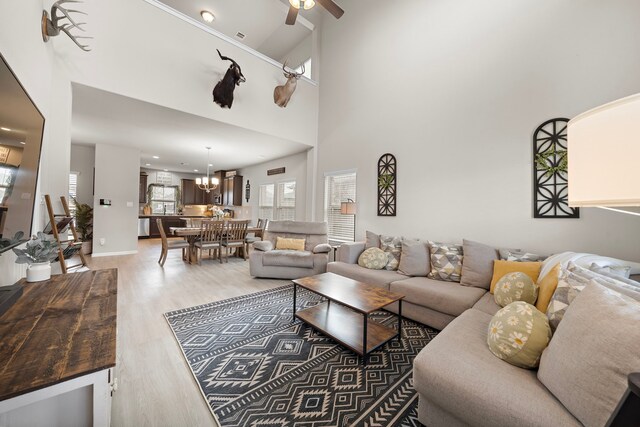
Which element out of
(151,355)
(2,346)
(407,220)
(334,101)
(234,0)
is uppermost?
(234,0)

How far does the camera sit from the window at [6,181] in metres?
1.12

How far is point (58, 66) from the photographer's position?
105 inches

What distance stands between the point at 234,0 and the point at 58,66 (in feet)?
13.1

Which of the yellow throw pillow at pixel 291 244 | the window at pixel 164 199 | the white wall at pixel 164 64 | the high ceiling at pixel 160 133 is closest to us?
the white wall at pixel 164 64

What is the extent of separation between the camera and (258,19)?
568 cm

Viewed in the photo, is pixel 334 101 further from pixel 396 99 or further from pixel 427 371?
pixel 427 371

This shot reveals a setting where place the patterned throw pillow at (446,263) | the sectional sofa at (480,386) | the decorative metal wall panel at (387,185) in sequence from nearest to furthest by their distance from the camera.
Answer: the sectional sofa at (480,386), the patterned throw pillow at (446,263), the decorative metal wall panel at (387,185)

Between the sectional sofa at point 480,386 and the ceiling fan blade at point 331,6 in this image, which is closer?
the sectional sofa at point 480,386

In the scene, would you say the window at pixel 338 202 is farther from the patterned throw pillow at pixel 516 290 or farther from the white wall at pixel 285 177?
the patterned throw pillow at pixel 516 290

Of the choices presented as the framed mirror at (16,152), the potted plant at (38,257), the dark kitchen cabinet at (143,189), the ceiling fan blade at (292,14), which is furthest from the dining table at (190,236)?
the dark kitchen cabinet at (143,189)

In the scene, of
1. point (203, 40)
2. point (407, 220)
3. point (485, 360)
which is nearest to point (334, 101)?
point (203, 40)

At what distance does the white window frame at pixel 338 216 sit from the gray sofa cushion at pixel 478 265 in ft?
7.23

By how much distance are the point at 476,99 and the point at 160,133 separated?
5.37 meters

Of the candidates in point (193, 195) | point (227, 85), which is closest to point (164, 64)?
point (227, 85)
